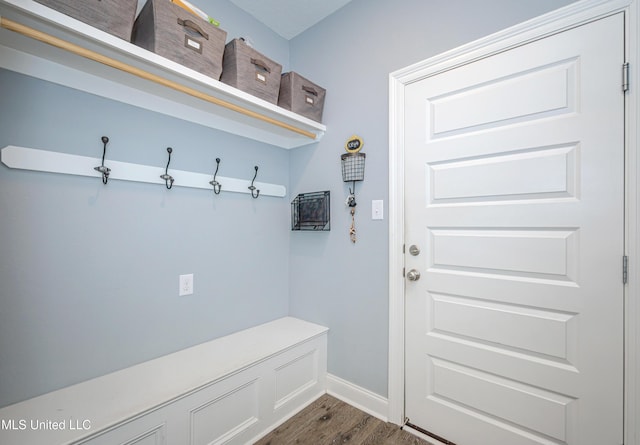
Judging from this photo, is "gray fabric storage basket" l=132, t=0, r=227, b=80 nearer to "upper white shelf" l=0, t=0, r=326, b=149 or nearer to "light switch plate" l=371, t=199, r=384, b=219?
"upper white shelf" l=0, t=0, r=326, b=149

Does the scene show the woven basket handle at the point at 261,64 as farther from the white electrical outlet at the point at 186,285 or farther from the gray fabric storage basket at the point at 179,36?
the white electrical outlet at the point at 186,285

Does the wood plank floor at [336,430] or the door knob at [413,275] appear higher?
the door knob at [413,275]

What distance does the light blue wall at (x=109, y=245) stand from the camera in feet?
3.76

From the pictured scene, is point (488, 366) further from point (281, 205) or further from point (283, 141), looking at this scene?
point (283, 141)

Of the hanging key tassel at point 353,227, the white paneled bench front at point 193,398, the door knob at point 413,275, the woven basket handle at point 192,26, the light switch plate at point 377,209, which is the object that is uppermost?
the woven basket handle at point 192,26

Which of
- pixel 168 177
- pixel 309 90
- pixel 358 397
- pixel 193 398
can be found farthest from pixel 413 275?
pixel 168 177

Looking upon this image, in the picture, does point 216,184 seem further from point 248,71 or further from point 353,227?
point 353,227

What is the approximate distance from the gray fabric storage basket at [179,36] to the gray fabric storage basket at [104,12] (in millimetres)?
87

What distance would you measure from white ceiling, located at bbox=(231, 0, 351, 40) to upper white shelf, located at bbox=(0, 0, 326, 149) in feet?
2.63

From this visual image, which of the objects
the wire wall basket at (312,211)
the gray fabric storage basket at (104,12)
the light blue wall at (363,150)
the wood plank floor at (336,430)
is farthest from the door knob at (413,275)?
the gray fabric storage basket at (104,12)

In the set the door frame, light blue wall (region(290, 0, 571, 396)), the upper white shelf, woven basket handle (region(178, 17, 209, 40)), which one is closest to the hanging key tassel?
light blue wall (region(290, 0, 571, 396))

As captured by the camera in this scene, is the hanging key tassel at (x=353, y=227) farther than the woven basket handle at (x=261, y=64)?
Yes

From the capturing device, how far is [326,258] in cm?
200

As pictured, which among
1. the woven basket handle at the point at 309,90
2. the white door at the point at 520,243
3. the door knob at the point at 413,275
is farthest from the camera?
the woven basket handle at the point at 309,90
